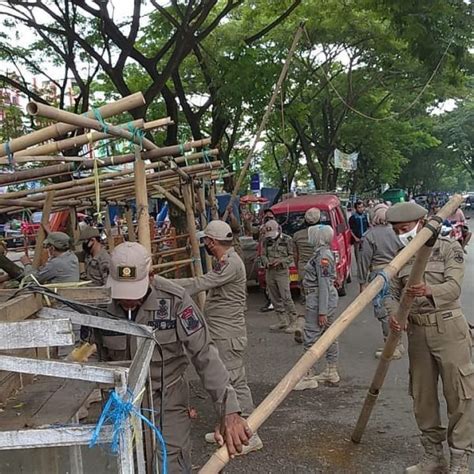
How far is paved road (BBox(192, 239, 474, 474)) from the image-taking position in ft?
17.0

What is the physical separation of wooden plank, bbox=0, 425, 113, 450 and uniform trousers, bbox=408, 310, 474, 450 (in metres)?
3.07

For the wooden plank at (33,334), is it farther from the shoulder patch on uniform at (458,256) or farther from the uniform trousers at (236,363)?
the uniform trousers at (236,363)

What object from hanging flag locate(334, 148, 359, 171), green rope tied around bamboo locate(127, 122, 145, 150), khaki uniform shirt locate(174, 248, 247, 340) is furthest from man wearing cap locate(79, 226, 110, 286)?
hanging flag locate(334, 148, 359, 171)

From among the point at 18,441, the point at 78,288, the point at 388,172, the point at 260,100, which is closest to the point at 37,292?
the point at 78,288

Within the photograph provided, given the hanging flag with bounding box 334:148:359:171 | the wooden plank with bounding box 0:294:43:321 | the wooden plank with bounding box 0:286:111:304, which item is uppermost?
the hanging flag with bounding box 334:148:359:171

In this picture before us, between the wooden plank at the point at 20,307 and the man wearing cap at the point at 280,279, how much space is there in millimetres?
7611

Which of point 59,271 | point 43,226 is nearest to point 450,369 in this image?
point 59,271

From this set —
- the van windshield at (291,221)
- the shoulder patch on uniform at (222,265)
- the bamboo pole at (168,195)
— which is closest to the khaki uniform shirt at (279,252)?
the bamboo pole at (168,195)

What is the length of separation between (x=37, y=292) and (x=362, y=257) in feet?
21.6

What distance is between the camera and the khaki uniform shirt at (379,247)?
838 cm

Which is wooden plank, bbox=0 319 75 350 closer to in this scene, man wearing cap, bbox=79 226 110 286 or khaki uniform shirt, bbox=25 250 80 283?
khaki uniform shirt, bbox=25 250 80 283

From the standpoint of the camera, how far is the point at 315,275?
721 centimetres

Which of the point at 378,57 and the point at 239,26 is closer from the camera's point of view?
the point at 239,26

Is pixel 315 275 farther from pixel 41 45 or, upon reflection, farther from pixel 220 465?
pixel 41 45
